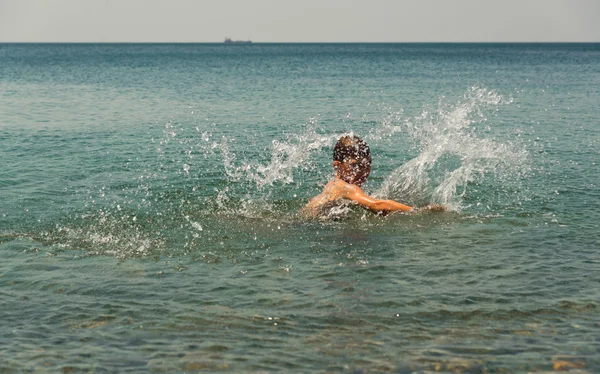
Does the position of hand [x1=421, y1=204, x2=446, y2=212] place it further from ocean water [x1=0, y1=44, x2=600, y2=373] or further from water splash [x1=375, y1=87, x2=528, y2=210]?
water splash [x1=375, y1=87, x2=528, y2=210]

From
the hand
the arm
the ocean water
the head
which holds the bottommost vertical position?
the ocean water

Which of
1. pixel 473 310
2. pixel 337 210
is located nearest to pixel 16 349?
pixel 473 310

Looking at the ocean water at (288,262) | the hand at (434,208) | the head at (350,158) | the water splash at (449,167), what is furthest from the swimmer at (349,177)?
the water splash at (449,167)

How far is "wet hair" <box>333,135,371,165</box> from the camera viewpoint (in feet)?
35.8

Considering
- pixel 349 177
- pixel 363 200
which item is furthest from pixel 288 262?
pixel 349 177

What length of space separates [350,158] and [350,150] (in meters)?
0.15

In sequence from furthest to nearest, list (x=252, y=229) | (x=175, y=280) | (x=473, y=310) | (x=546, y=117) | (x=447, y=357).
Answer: (x=546, y=117) → (x=252, y=229) → (x=175, y=280) → (x=473, y=310) → (x=447, y=357)

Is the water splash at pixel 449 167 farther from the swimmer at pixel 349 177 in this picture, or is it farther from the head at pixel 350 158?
the head at pixel 350 158

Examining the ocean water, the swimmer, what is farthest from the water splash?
the swimmer

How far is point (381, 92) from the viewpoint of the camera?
4319 cm

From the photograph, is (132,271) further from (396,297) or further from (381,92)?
(381,92)

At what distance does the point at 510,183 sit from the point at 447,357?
892 cm

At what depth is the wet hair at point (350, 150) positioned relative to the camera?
35.8 feet

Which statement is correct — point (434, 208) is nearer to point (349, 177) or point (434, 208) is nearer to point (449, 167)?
point (349, 177)
